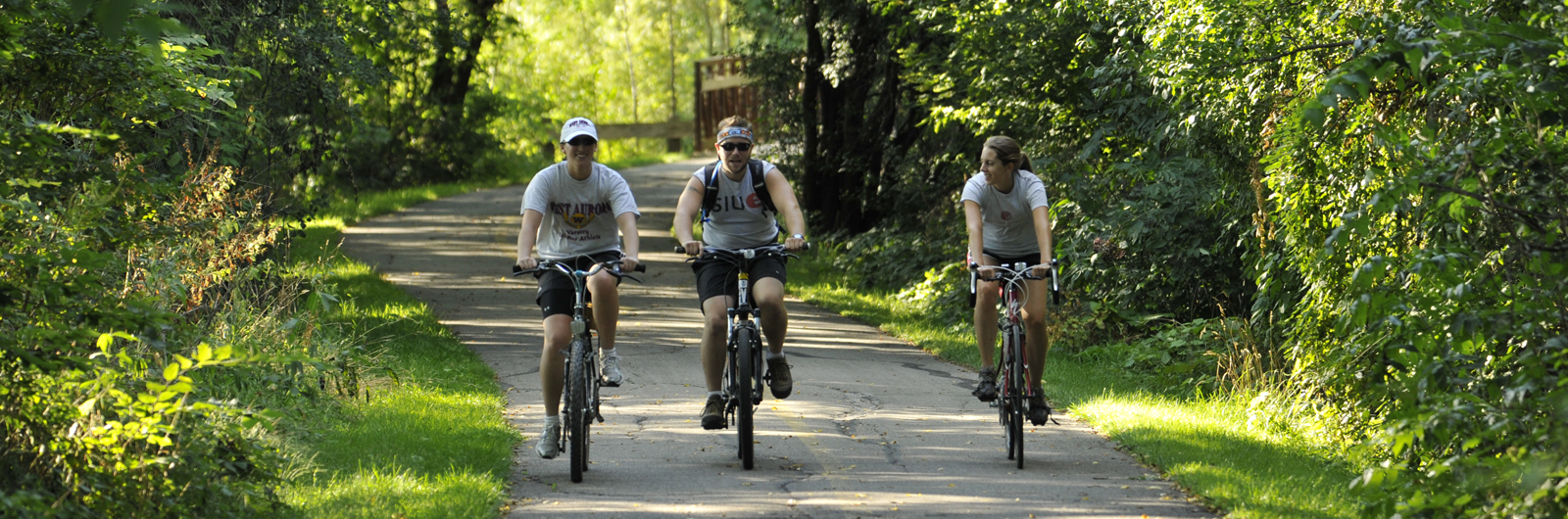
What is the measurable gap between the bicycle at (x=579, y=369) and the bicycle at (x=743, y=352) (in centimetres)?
51

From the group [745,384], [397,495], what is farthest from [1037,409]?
[397,495]

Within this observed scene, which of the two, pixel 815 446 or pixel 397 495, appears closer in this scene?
pixel 397 495

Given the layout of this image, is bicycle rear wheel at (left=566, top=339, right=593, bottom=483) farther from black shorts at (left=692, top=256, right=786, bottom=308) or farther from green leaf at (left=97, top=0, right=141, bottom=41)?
green leaf at (left=97, top=0, right=141, bottom=41)

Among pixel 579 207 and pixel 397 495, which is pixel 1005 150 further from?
pixel 397 495

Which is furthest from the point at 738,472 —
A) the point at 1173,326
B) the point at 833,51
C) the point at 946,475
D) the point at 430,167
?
the point at 430,167

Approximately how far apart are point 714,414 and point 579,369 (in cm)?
82

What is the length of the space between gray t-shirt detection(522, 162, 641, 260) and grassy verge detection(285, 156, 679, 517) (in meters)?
1.14

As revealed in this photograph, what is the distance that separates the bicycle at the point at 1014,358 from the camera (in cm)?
686

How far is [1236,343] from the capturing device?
9.17 metres

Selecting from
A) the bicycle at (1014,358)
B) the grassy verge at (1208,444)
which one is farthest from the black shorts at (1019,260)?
the grassy verge at (1208,444)

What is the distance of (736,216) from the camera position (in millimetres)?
7152

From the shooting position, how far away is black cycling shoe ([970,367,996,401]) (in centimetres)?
735

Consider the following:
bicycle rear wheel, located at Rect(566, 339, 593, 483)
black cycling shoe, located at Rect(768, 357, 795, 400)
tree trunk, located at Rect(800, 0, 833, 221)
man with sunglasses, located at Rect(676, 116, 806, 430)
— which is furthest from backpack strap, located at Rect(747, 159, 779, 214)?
tree trunk, located at Rect(800, 0, 833, 221)

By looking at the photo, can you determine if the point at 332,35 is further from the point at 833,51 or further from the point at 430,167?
the point at 430,167
